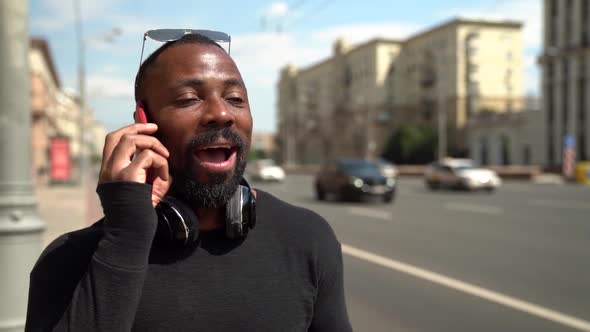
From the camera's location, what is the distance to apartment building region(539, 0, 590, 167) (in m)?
57.5

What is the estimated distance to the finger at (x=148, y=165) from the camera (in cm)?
141

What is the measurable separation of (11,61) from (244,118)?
3.09m

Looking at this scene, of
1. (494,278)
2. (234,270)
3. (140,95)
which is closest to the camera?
(234,270)

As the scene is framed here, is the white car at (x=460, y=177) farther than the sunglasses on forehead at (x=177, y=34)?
Yes

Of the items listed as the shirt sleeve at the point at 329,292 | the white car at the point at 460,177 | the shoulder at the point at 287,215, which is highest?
the shoulder at the point at 287,215

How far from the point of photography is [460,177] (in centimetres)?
2820

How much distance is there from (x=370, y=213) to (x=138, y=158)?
50.9ft

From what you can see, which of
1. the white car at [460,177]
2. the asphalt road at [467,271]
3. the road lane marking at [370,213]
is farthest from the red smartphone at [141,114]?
the white car at [460,177]

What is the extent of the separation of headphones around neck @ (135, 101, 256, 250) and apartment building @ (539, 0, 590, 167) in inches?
2315

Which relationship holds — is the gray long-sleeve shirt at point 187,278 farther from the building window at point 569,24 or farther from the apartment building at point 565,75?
the building window at point 569,24

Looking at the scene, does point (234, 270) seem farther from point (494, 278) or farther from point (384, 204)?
point (384, 204)

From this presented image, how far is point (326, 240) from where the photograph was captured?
169 cm

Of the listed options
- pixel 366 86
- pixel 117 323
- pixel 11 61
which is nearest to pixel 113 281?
pixel 117 323

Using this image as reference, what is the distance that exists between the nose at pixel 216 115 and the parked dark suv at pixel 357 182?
1940 cm
